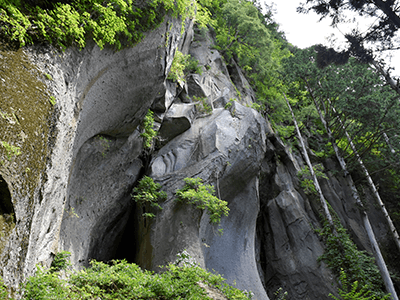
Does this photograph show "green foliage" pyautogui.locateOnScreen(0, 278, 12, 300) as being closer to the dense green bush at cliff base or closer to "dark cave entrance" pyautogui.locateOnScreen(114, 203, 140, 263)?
the dense green bush at cliff base

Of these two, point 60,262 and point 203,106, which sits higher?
point 203,106

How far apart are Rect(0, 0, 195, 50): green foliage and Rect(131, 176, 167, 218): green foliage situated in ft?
15.3

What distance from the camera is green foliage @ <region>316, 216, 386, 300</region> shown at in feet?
36.7

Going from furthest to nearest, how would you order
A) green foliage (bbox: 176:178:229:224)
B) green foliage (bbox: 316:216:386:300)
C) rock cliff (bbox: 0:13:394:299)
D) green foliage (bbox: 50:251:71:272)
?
1. green foliage (bbox: 316:216:386:300)
2. green foliage (bbox: 176:178:229:224)
3. green foliage (bbox: 50:251:71:272)
4. rock cliff (bbox: 0:13:394:299)

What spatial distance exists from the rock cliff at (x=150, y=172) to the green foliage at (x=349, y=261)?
767 millimetres

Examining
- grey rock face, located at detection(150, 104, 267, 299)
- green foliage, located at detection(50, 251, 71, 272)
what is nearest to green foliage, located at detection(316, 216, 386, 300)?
grey rock face, located at detection(150, 104, 267, 299)

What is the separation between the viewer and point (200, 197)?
8.70m

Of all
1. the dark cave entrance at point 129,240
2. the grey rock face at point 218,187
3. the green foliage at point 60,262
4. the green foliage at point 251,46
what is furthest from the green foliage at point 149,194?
the green foliage at point 251,46

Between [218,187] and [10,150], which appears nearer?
[10,150]

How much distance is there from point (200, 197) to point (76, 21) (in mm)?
6063

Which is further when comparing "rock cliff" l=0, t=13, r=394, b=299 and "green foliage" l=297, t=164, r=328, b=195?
"green foliage" l=297, t=164, r=328, b=195

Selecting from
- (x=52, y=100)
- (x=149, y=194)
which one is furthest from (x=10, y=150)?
(x=149, y=194)

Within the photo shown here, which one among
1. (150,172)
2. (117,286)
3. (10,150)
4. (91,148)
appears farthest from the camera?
(150,172)

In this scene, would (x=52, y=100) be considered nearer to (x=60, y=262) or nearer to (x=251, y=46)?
(x=60, y=262)
